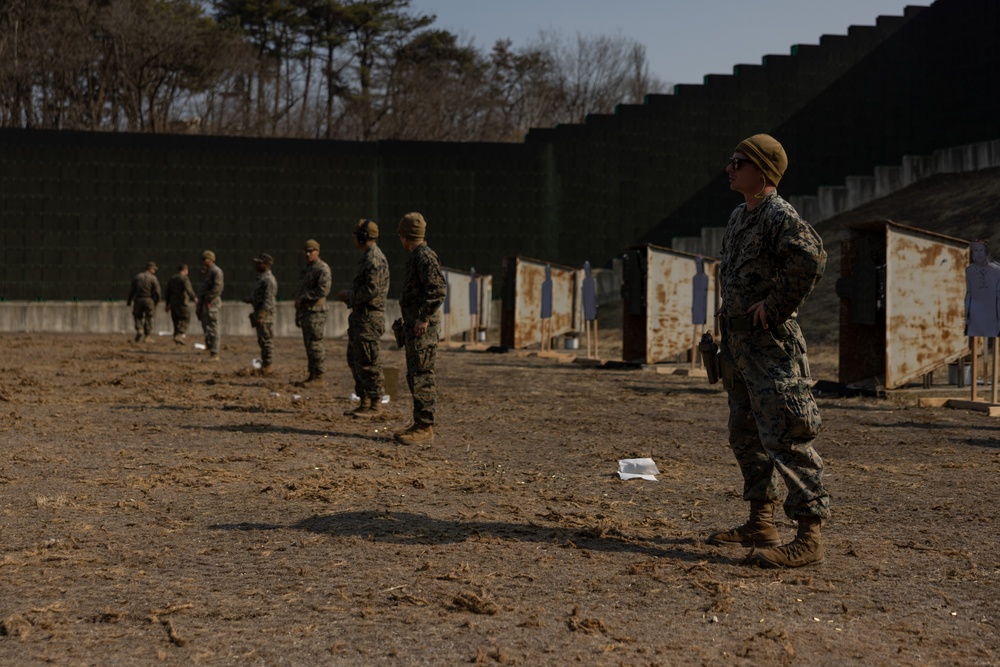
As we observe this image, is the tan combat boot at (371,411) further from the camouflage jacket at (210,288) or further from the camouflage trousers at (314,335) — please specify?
the camouflage jacket at (210,288)

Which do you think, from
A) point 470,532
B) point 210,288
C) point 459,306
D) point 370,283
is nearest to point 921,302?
point 370,283

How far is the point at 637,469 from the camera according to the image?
871 cm

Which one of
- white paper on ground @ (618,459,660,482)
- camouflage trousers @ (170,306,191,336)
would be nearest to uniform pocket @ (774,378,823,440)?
white paper on ground @ (618,459,660,482)

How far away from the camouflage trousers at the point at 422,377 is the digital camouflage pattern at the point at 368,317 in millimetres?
1826

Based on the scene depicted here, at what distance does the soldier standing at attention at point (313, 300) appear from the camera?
1508 centimetres

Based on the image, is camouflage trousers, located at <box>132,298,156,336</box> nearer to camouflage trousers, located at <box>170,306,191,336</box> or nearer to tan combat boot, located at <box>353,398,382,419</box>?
camouflage trousers, located at <box>170,306,191,336</box>

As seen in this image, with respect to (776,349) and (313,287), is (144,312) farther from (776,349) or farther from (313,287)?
(776,349)

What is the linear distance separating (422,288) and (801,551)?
5.28 m

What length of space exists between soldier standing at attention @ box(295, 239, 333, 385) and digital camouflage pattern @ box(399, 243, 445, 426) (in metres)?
4.75

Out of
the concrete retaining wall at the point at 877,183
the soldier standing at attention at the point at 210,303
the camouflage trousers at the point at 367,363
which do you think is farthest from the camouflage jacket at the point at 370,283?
the concrete retaining wall at the point at 877,183

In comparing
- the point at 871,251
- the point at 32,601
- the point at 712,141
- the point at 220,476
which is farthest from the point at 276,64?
the point at 32,601

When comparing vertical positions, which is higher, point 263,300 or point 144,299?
point 144,299

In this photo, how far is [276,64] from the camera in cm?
5394

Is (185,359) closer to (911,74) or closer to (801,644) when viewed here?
(801,644)
